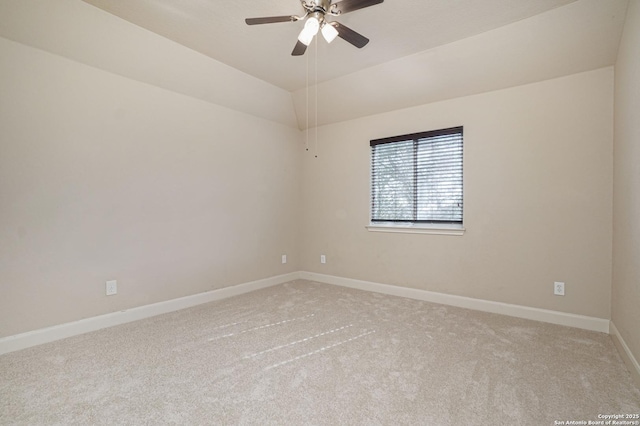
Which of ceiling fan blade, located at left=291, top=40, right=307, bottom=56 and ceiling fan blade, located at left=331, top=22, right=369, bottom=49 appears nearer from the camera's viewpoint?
ceiling fan blade, located at left=331, top=22, right=369, bottom=49

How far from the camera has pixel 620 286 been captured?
2.27 m

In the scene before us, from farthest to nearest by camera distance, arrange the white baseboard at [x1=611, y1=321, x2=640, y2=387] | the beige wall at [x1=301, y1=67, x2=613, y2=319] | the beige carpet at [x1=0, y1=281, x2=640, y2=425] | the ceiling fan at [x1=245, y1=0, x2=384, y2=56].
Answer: the beige wall at [x1=301, y1=67, x2=613, y2=319]
the ceiling fan at [x1=245, y1=0, x2=384, y2=56]
the white baseboard at [x1=611, y1=321, x2=640, y2=387]
the beige carpet at [x1=0, y1=281, x2=640, y2=425]

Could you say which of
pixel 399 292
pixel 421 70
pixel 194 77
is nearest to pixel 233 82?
pixel 194 77

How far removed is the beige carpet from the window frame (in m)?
0.98

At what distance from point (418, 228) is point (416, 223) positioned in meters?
0.13

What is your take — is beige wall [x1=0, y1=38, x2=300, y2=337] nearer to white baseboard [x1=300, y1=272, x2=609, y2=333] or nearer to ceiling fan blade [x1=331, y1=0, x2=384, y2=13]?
white baseboard [x1=300, y1=272, x2=609, y2=333]

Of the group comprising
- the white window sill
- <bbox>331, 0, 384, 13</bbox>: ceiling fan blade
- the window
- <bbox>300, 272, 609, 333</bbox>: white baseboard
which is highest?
<bbox>331, 0, 384, 13</bbox>: ceiling fan blade

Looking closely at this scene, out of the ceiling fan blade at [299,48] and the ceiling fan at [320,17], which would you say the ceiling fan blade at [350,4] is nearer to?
the ceiling fan at [320,17]

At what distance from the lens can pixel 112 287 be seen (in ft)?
9.06

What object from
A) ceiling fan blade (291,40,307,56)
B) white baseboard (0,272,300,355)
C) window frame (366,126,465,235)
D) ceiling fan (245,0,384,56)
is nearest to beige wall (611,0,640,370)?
window frame (366,126,465,235)

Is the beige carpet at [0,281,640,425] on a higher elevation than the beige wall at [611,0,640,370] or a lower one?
lower

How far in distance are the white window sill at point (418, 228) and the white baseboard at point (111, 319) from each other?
1778 millimetres

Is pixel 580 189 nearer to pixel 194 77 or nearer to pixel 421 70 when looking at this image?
pixel 421 70

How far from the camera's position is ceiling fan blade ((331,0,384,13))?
1.85m
